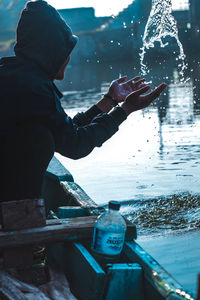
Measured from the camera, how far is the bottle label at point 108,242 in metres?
3.00

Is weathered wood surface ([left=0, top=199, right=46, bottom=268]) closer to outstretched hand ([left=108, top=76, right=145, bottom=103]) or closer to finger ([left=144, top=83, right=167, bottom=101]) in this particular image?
finger ([left=144, top=83, right=167, bottom=101])

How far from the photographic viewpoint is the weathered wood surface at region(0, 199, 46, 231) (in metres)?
2.98

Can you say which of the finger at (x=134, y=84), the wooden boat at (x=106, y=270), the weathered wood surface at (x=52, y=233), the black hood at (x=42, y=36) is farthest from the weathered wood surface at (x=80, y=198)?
the black hood at (x=42, y=36)

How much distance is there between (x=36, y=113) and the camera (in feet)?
9.95

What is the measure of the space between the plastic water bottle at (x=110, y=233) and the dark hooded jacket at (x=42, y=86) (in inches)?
19.7

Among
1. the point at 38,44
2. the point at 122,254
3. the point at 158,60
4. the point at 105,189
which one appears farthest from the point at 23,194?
the point at 158,60

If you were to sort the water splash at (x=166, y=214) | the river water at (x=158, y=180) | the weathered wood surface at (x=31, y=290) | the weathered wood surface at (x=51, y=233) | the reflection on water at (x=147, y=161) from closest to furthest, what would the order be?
1. the weathered wood surface at (x=31, y=290)
2. the weathered wood surface at (x=51, y=233)
3. the river water at (x=158, y=180)
4. the water splash at (x=166, y=214)
5. the reflection on water at (x=147, y=161)

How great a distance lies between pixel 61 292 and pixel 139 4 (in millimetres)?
61781

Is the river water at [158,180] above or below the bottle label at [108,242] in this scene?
below

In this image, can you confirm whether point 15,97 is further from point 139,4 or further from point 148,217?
point 139,4

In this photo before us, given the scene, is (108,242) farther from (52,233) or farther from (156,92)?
(156,92)

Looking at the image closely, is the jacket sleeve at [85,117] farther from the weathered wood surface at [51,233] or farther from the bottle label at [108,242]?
the bottle label at [108,242]

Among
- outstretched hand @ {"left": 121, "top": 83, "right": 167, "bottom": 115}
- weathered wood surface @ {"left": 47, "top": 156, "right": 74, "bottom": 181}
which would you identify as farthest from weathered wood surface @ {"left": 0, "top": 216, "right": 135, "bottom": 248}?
weathered wood surface @ {"left": 47, "top": 156, "right": 74, "bottom": 181}

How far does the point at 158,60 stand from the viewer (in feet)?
158
